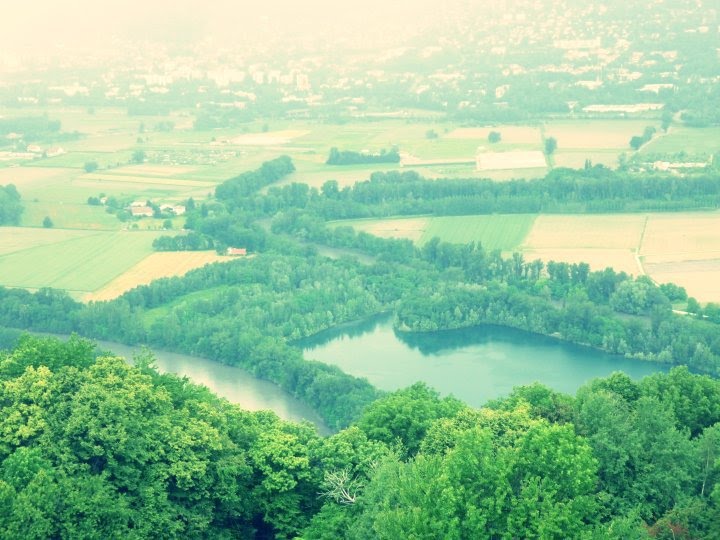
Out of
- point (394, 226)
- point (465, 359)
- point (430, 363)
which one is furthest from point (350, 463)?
point (394, 226)

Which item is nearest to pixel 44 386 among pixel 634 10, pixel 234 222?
pixel 234 222

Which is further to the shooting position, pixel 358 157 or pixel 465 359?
pixel 358 157

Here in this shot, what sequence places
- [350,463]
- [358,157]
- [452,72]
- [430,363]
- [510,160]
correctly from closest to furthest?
[350,463] < [430,363] < [510,160] < [358,157] < [452,72]

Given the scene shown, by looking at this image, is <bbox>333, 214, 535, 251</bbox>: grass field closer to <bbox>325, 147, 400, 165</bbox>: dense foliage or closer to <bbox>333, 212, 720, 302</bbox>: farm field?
<bbox>333, 212, 720, 302</bbox>: farm field

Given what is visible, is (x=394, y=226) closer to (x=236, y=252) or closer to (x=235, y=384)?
(x=236, y=252)

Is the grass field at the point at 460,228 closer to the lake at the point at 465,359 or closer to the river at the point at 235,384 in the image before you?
the lake at the point at 465,359

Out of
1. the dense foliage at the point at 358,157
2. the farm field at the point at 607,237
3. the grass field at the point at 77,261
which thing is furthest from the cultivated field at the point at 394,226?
the dense foliage at the point at 358,157

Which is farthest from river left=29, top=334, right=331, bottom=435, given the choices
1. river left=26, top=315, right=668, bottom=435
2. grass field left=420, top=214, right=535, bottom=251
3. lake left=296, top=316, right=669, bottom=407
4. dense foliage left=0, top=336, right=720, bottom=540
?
grass field left=420, top=214, right=535, bottom=251
